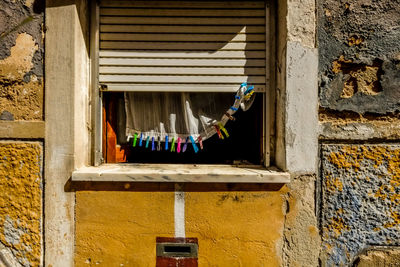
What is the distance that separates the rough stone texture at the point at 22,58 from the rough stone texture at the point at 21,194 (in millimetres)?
268

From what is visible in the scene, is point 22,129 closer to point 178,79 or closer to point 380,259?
point 178,79

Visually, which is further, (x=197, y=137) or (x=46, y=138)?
(x=197, y=137)

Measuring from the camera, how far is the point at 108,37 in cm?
214

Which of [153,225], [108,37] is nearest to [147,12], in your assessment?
[108,37]

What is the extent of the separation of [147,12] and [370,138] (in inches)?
77.5

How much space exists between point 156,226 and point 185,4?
1.77m

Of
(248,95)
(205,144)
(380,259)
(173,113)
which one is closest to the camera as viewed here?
(380,259)

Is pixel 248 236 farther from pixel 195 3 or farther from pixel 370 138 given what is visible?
pixel 195 3

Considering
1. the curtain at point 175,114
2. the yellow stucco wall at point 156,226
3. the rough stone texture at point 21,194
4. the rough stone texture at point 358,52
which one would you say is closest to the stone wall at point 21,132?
the rough stone texture at point 21,194

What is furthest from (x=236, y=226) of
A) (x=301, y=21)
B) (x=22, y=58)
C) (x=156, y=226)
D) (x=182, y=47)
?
(x=22, y=58)

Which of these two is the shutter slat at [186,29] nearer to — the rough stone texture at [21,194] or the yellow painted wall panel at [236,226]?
the rough stone texture at [21,194]

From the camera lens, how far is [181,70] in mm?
2131

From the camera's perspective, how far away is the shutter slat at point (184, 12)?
2146 millimetres

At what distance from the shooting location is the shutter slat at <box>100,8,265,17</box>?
2.15 meters
